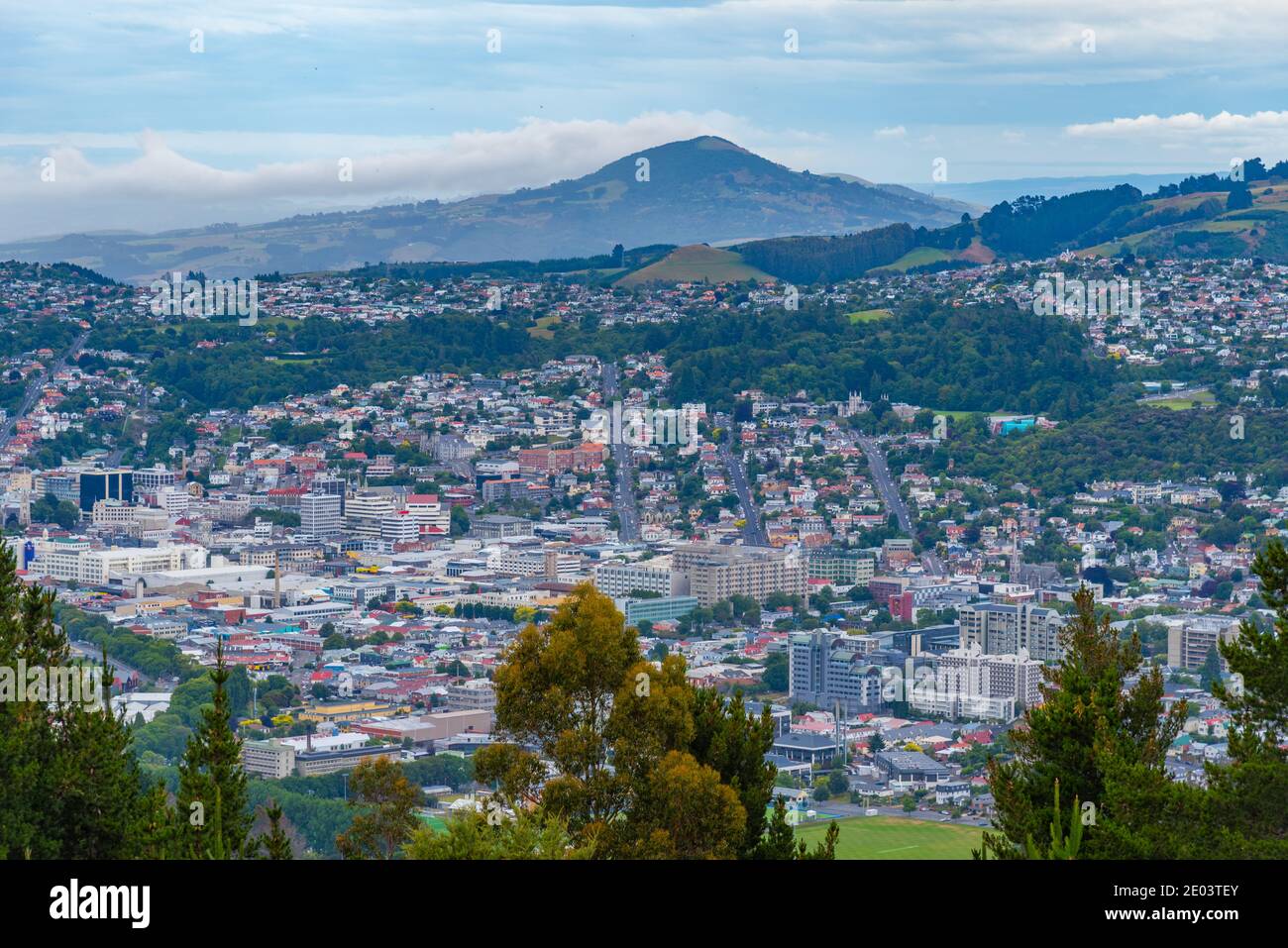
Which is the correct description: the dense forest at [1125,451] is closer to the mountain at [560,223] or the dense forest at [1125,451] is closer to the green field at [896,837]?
the green field at [896,837]

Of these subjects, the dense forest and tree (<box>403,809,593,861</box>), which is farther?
the dense forest

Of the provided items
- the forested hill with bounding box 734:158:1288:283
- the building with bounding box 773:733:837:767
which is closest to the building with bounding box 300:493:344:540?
the building with bounding box 773:733:837:767

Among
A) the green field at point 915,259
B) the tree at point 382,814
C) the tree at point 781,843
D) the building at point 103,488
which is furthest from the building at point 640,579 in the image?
the green field at point 915,259

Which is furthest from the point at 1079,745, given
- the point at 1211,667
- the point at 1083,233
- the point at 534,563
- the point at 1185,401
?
the point at 1083,233

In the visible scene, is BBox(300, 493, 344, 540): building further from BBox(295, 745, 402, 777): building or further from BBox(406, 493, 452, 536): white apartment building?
BBox(295, 745, 402, 777): building

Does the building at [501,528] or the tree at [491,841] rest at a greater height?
the tree at [491,841]
